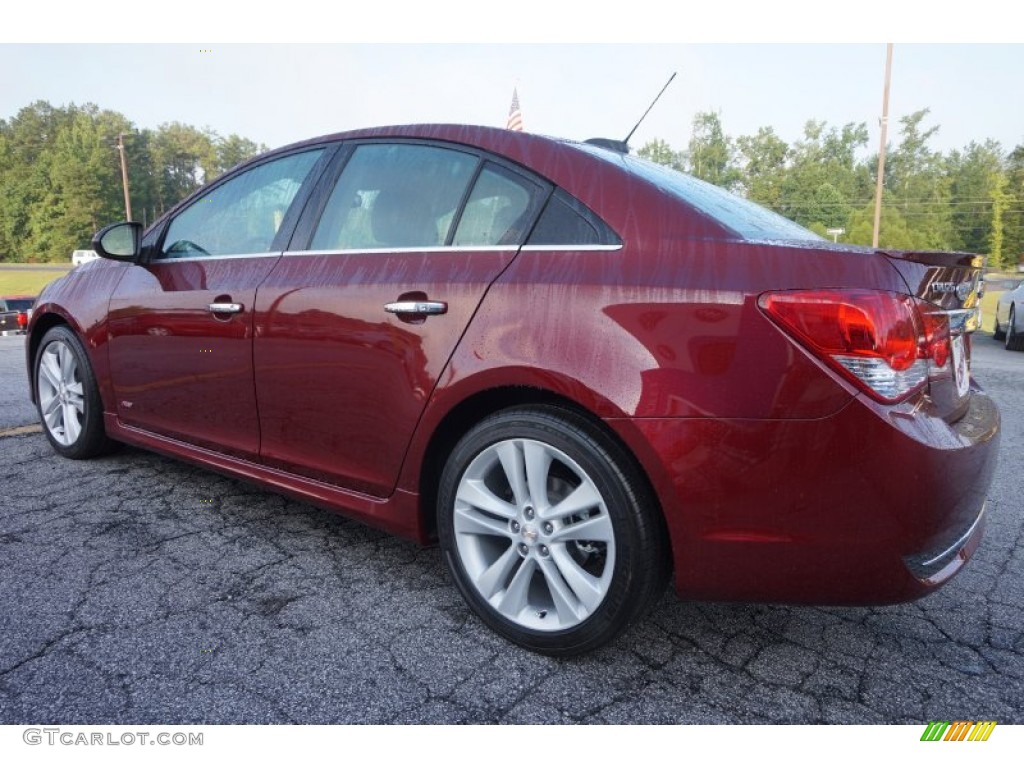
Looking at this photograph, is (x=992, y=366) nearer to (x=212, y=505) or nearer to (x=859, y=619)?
(x=859, y=619)

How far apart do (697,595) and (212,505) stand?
220 centimetres

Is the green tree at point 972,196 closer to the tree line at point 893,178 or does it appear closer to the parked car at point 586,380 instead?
the tree line at point 893,178

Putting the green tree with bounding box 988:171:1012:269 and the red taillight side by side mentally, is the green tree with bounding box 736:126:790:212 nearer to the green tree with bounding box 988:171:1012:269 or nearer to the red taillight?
the green tree with bounding box 988:171:1012:269

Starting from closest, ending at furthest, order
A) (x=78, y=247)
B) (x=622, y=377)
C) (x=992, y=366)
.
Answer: (x=622, y=377) → (x=992, y=366) → (x=78, y=247)

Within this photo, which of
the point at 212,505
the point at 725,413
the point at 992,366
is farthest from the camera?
the point at 992,366

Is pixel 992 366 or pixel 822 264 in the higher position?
pixel 822 264

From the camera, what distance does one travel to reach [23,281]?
39125mm

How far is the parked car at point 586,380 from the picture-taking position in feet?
5.17

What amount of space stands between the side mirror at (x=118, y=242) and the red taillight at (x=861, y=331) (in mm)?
2788

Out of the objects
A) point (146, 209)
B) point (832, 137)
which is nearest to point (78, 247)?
point (146, 209)

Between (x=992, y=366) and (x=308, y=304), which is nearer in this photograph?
(x=308, y=304)

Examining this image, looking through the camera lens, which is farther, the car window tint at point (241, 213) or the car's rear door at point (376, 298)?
the car window tint at point (241, 213)

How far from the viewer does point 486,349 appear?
1.95 meters

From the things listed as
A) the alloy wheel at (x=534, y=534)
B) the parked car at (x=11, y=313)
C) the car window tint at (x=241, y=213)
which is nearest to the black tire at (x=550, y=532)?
the alloy wheel at (x=534, y=534)
